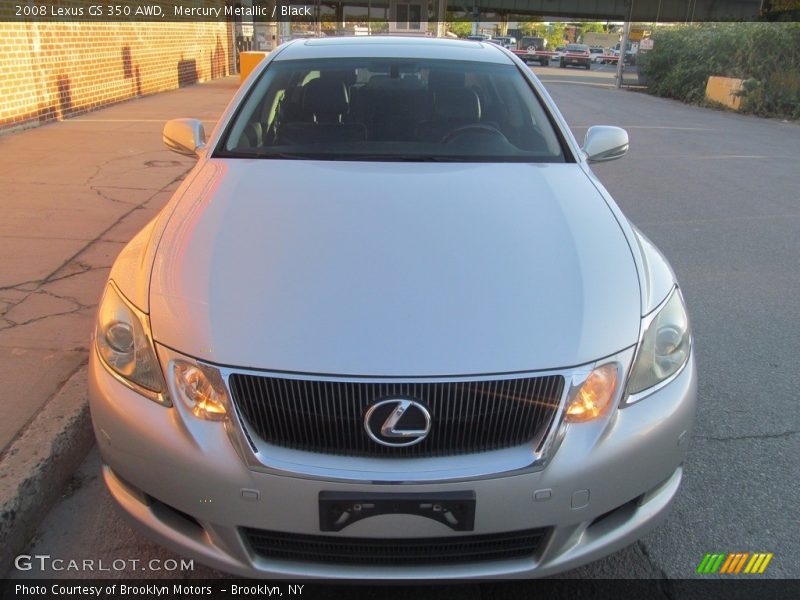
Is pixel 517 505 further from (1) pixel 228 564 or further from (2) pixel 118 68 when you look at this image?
(2) pixel 118 68

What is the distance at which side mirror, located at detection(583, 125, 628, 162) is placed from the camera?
3664mm

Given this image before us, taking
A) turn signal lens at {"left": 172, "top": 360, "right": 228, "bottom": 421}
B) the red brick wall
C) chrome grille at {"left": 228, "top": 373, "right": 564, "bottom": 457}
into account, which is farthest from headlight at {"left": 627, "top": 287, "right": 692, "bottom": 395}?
the red brick wall

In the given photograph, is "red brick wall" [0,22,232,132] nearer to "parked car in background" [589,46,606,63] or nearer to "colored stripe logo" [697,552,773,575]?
"colored stripe logo" [697,552,773,575]

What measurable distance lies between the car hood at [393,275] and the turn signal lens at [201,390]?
0.15 feet

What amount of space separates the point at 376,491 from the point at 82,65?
11496 mm

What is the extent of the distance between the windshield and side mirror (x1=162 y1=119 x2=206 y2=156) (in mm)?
325

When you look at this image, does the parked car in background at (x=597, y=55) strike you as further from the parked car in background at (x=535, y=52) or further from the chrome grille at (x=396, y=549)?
the chrome grille at (x=396, y=549)

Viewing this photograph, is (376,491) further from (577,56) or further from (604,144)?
(577,56)

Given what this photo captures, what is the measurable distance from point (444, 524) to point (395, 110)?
89.3 inches

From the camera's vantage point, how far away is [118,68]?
42.5ft

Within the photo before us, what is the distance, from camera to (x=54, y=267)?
14.9 feet

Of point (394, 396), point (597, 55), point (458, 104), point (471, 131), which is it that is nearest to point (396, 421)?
point (394, 396)

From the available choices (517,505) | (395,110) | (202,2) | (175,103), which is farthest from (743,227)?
(202,2)

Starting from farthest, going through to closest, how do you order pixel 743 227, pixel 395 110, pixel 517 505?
1. pixel 743 227
2. pixel 395 110
3. pixel 517 505
